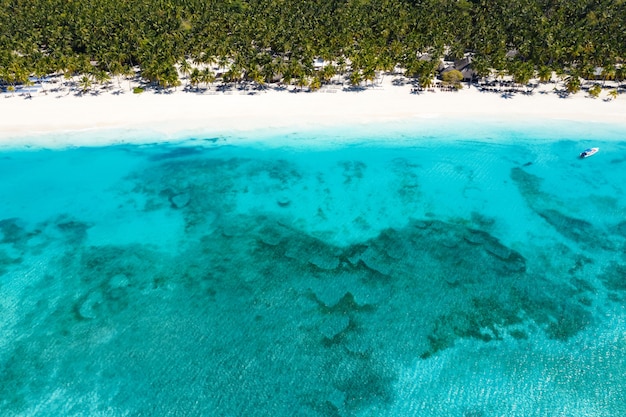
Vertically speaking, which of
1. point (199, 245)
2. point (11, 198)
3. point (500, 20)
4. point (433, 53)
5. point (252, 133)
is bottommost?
point (199, 245)

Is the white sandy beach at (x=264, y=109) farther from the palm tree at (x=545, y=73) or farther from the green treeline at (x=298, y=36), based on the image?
the green treeline at (x=298, y=36)

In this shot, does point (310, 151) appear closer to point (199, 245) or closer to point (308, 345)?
point (199, 245)

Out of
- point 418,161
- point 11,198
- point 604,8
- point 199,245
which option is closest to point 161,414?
point 199,245

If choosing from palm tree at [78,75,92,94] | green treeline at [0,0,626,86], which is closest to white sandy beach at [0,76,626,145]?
palm tree at [78,75,92,94]

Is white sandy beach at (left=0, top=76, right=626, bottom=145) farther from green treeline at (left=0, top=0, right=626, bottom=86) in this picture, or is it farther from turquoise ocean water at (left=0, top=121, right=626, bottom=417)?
turquoise ocean water at (left=0, top=121, right=626, bottom=417)

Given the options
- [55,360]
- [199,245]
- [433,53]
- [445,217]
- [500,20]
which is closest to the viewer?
[55,360]

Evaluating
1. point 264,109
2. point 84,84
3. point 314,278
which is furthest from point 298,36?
point 314,278

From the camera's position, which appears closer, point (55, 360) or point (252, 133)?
point (55, 360)
